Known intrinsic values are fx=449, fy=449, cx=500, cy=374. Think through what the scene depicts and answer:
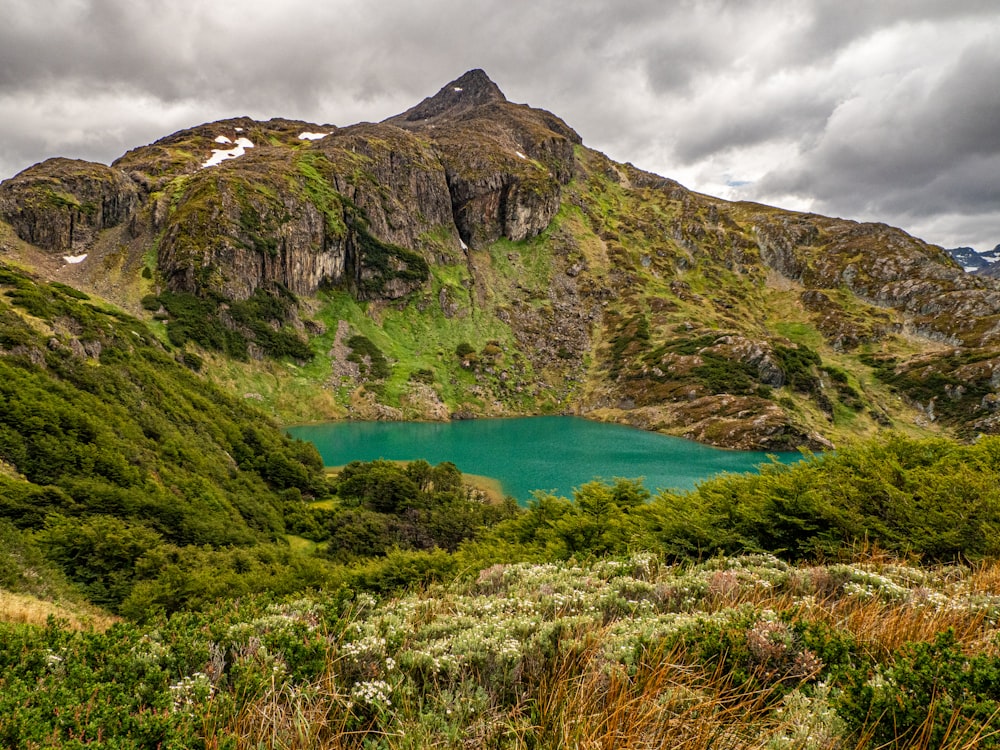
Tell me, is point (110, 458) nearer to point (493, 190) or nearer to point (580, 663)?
point (580, 663)

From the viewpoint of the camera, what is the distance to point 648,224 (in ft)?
593

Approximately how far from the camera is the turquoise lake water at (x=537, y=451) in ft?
196

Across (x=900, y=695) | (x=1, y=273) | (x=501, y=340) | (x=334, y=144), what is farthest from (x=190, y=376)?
(x=334, y=144)

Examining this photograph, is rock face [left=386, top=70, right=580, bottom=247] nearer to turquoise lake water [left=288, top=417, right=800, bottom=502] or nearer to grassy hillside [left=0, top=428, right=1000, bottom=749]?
turquoise lake water [left=288, top=417, right=800, bottom=502]

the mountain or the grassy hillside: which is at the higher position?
the mountain

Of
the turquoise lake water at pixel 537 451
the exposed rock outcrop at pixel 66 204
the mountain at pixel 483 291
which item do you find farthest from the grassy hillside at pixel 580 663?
the exposed rock outcrop at pixel 66 204

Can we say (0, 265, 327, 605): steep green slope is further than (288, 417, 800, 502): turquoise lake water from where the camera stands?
No

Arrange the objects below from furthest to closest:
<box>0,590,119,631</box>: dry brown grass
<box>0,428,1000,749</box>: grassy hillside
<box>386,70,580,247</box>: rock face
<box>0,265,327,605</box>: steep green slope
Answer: <box>386,70,580,247</box>: rock face → <box>0,265,327,605</box>: steep green slope → <box>0,590,119,631</box>: dry brown grass → <box>0,428,1000,749</box>: grassy hillside

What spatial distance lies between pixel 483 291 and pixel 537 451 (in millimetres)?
80485

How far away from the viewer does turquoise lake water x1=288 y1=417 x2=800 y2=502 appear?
196 ft

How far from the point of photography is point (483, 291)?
143m

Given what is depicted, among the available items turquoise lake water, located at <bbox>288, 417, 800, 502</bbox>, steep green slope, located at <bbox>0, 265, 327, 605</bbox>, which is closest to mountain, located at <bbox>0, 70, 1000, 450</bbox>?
turquoise lake water, located at <bbox>288, 417, 800, 502</bbox>

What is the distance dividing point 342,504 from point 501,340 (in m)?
92.6

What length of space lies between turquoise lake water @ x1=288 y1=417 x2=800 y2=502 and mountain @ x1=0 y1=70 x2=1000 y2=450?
9.24 metres
